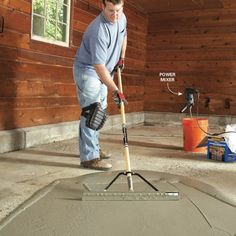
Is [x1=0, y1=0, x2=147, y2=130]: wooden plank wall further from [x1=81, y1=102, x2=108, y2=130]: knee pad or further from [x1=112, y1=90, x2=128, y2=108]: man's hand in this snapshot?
[x1=112, y1=90, x2=128, y2=108]: man's hand

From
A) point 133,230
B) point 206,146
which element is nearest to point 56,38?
point 206,146

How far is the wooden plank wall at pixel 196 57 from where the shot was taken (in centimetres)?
681

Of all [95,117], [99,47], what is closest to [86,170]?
[95,117]

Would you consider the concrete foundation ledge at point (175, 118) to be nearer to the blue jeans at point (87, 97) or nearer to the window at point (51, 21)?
the window at point (51, 21)

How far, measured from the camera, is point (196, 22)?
697cm

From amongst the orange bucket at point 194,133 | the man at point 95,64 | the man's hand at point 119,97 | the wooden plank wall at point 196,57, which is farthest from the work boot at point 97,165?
the wooden plank wall at point 196,57

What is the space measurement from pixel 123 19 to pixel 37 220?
1.87 metres

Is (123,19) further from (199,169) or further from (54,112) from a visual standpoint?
(54,112)

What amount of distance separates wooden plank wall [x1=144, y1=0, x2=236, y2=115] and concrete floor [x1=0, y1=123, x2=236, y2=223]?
8.06 ft

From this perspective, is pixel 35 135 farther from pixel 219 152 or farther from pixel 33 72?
pixel 219 152

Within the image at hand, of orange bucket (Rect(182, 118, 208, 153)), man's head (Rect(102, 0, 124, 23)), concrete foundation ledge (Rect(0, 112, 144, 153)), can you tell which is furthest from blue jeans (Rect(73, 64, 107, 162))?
orange bucket (Rect(182, 118, 208, 153))

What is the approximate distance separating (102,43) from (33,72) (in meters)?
1.60

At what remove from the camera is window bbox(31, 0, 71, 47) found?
13.8ft

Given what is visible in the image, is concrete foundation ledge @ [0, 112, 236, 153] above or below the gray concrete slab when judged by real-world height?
above
